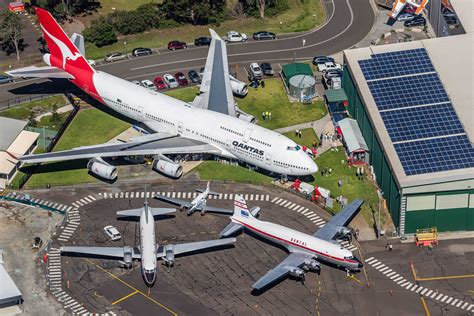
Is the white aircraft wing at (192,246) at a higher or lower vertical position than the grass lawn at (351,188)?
higher

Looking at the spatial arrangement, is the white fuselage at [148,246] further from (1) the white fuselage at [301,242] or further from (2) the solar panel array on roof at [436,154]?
(2) the solar panel array on roof at [436,154]

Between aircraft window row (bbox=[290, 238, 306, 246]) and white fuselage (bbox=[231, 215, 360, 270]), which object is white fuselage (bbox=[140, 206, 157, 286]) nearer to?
white fuselage (bbox=[231, 215, 360, 270])

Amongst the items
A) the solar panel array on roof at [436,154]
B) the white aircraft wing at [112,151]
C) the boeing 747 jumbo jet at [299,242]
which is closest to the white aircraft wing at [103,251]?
the boeing 747 jumbo jet at [299,242]

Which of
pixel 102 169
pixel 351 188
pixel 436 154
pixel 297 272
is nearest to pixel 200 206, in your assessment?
pixel 102 169

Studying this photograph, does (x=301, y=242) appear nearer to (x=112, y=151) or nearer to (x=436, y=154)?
(x=436, y=154)

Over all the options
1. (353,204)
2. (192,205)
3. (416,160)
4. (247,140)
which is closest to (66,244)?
(192,205)

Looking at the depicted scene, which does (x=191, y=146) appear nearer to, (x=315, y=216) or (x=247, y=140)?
(x=247, y=140)

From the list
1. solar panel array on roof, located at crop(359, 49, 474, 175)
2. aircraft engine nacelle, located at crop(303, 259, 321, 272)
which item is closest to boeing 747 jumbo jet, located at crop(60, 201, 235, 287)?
aircraft engine nacelle, located at crop(303, 259, 321, 272)
